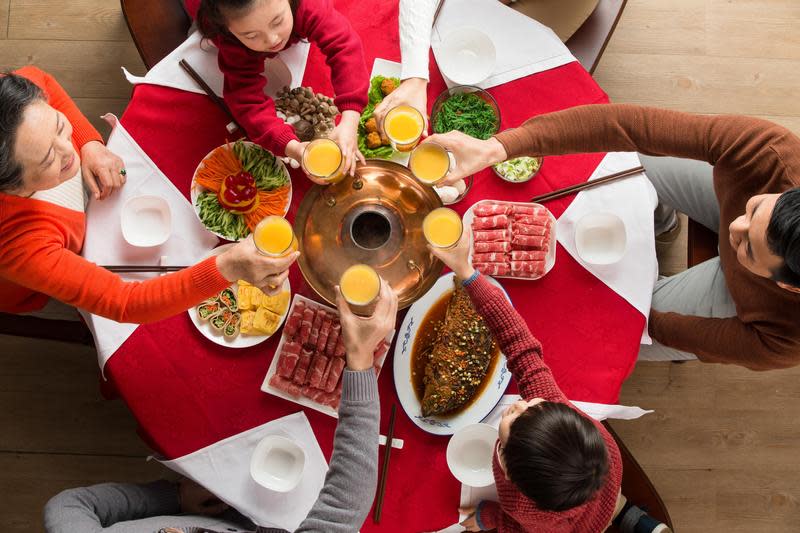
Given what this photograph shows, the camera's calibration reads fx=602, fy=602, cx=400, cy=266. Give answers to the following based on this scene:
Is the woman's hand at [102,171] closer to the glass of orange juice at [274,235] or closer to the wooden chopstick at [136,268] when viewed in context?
the wooden chopstick at [136,268]

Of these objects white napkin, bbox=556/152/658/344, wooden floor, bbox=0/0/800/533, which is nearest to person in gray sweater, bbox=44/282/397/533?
white napkin, bbox=556/152/658/344

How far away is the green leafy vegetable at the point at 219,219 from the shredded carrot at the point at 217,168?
0.04 m

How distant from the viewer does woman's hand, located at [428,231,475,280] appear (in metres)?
1.76

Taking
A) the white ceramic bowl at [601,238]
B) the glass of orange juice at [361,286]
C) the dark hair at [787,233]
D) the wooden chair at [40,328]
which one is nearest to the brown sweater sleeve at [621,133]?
the white ceramic bowl at [601,238]

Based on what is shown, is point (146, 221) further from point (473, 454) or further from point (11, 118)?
point (473, 454)

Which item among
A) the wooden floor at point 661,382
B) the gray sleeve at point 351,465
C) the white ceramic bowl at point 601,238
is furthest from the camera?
the wooden floor at point 661,382

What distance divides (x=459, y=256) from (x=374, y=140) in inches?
21.0

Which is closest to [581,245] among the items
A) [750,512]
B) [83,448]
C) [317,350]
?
[317,350]

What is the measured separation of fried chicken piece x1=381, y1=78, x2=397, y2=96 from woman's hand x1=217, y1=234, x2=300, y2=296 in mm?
705

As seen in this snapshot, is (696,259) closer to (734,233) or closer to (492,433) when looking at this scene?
(734,233)

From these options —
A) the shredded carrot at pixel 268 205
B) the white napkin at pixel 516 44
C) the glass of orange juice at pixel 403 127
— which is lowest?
the shredded carrot at pixel 268 205

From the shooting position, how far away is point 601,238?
79.0 inches

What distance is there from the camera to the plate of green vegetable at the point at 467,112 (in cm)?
204

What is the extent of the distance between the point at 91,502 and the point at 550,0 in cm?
244
